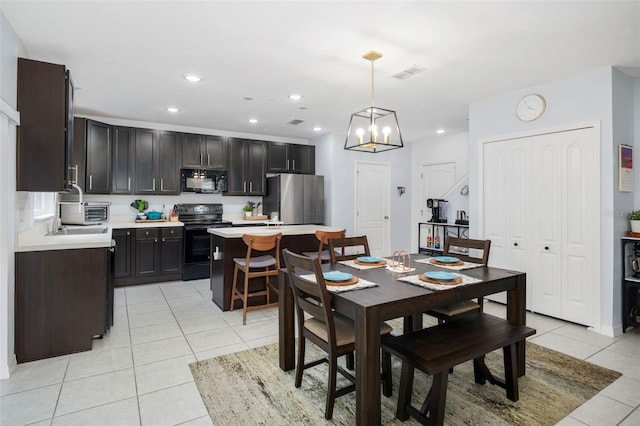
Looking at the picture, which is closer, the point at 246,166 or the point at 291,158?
the point at 246,166

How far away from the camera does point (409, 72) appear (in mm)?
3439

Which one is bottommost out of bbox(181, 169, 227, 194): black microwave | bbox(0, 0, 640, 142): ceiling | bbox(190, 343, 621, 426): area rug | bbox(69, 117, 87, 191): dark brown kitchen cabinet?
bbox(190, 343, 621, 426): area rug

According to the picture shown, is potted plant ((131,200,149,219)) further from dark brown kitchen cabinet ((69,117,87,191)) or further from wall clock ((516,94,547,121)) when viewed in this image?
wall clock ((516,94,547,121))

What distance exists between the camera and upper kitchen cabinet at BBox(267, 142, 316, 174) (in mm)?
6543

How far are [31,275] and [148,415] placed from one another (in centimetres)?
161

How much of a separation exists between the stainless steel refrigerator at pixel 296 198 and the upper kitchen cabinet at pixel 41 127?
3.58 m

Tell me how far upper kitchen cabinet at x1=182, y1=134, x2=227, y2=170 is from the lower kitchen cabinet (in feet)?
3.89

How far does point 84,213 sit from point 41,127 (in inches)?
97.8

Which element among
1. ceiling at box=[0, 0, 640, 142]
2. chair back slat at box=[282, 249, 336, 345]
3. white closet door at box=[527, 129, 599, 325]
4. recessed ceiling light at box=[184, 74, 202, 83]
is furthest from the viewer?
recessed ceiling light at box=[184, 74, 202, 83]

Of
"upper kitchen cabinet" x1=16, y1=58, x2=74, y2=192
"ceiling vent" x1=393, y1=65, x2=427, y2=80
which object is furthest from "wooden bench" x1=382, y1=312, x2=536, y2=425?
"upper kitchen cabinet" x1=16, y1=58, x2=74, y2=192

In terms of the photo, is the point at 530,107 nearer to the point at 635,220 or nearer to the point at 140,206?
the point at 635,220

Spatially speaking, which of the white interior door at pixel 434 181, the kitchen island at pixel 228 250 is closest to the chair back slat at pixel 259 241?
the kitchen island at pixel 228 250

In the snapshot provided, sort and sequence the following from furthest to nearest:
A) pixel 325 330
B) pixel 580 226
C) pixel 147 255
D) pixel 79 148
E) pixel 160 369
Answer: pixel 147 255 → pixel 79 148 → pixel 580 226 → pixel 160 369 → pixel 325 330

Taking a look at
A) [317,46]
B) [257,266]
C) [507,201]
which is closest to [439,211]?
[507,201]
